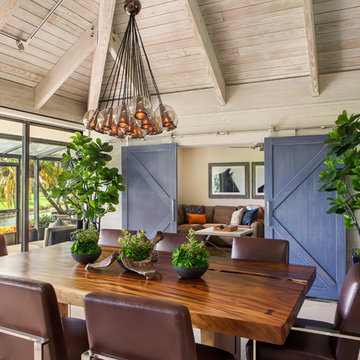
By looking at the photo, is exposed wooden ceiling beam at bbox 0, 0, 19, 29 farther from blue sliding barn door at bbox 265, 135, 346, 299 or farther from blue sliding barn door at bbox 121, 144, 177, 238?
blue sliding barn door at bbox 265, 135, 346, 299

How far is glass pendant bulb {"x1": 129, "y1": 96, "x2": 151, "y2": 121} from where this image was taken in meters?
2.47

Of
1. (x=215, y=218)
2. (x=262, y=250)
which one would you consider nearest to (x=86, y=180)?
(x=262, y=250)

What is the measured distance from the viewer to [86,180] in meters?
4.82

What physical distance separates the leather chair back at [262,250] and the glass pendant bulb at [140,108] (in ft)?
3.96

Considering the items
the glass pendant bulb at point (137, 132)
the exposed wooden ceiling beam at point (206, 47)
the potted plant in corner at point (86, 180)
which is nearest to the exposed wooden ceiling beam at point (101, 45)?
the potted plant in corner at point (86, 180)

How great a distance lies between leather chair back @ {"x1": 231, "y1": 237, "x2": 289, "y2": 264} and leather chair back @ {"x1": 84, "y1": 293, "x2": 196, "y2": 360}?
4.83 feet

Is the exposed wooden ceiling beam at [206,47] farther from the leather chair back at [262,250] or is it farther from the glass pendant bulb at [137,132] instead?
the leather chair back at [262,250]

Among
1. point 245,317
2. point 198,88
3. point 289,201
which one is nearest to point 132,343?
point 245,317

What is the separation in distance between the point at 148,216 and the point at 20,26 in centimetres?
293

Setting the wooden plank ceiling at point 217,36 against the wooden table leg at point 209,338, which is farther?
the wooden plank ceiling at point 217,36

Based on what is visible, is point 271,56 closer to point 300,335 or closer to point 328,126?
point 328,126

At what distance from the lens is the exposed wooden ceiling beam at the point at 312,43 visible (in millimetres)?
3144

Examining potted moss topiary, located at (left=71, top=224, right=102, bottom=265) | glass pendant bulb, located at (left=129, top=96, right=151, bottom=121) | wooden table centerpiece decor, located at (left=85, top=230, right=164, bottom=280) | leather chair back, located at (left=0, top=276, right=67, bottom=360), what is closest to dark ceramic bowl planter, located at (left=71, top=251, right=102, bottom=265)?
potted moss topiary, located at (left=71, top=224, right=102, bottom=265)

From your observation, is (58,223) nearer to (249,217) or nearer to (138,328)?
(249,217)
